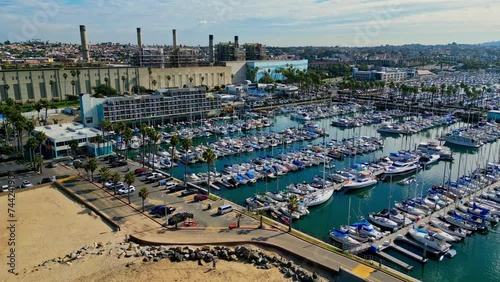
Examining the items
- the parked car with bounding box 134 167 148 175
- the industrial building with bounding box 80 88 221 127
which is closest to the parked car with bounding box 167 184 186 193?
the parked car with bounding box 134 167 148 175

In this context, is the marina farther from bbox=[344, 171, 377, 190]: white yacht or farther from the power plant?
the power plant

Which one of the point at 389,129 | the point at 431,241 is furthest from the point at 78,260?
the point at 389,129

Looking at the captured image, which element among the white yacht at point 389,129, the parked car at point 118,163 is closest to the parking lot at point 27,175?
the parked car at point 118,163

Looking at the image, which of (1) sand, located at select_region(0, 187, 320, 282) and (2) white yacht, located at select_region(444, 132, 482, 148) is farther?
(2) white yacht, located at select_region(444, 132, 482, 148)

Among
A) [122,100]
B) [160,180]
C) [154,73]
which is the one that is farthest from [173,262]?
[154,73]

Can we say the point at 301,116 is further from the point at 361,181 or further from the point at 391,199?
the point at 391,199

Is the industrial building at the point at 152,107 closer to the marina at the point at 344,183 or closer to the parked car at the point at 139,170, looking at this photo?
the marina at the point at 344,183
